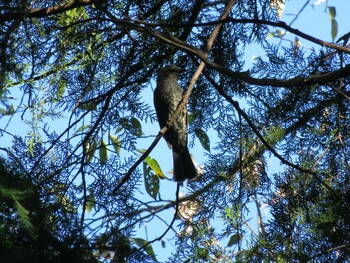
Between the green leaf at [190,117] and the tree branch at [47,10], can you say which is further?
the green leaf at [190,117]

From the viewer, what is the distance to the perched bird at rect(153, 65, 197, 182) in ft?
15.1

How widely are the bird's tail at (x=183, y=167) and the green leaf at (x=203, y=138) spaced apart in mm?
587

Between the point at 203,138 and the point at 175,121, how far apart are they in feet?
2.72

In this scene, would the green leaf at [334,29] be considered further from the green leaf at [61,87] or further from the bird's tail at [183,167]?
the green leaf at [61,87]

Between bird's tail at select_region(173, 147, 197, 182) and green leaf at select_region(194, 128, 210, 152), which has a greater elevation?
bird's tail at select_region(173, 147, 197, 182)

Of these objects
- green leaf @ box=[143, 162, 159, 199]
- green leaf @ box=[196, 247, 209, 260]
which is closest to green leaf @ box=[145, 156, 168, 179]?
green leaf @ box=[143, 162, 159, 199]

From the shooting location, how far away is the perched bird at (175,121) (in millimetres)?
4598

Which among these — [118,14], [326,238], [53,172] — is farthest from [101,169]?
[326,238]

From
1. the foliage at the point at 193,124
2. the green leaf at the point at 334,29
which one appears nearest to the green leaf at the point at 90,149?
the foliage at the point at 193,124

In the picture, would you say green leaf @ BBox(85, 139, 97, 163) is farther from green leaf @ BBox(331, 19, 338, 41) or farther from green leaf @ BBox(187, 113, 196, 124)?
green leaf @ BBox(331, 19, 338, 41)

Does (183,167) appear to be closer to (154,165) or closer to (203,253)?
(154,165)

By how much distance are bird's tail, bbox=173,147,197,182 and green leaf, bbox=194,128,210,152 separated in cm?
59

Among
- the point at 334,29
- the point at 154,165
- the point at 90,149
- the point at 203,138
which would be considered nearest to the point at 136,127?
the point at 90,149

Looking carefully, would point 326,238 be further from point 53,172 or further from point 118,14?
point 118,14
